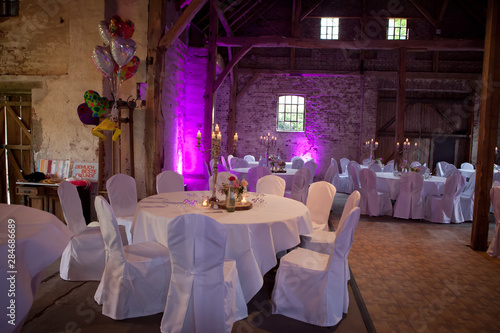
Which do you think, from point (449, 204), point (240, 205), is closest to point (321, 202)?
point (240, 205)

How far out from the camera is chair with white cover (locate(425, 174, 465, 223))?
611 centimetres

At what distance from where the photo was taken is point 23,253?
1.79m

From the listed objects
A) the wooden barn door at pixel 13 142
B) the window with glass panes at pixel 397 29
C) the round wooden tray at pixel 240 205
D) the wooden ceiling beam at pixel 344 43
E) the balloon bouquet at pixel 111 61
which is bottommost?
the round wooden tray at pixel 240 205

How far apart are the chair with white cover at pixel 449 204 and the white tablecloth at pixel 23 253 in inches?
244

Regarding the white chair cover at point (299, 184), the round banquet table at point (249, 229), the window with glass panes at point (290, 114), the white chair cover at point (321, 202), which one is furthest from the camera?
the window with glass panes at point (290, 114)

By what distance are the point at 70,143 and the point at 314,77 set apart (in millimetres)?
9048

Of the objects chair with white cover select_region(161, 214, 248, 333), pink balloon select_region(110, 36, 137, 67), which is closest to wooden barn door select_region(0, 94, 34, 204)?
pink balloon select_region(110, 36, 137, 67)

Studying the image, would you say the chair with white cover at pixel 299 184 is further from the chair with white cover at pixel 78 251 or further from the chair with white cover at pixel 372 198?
the chair with white cover at pixel 78 251

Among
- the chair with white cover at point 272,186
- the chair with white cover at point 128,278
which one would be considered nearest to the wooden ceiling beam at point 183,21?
the chair with white cover at point 272,186

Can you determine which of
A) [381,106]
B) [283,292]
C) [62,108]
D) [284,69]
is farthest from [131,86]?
[381,106]

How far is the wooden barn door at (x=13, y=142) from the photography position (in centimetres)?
600

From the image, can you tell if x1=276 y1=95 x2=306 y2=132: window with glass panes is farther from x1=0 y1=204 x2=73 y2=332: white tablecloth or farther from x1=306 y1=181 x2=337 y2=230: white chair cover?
x1=0 y1=204 x2=73 y2=332: white tablecloth

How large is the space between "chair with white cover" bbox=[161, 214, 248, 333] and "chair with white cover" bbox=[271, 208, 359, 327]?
0.59 meters

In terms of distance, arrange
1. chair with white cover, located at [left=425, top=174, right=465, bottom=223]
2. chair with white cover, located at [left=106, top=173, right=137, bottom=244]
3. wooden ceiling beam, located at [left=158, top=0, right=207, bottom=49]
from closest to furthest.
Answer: chair with white cover, located at [left=106, top=173, right=137, bottom=244], wooden ceiling beam, located at [left=158, top=0, right=207, bottom=49], chair with white cover, located at [left=425, top=174, right=465, bottom=223]
